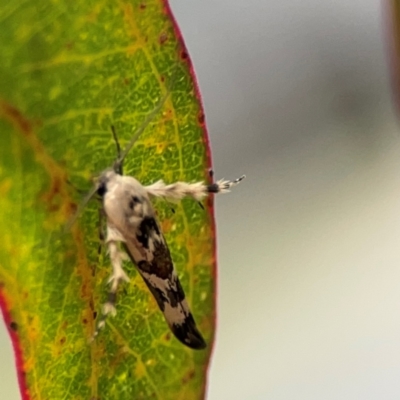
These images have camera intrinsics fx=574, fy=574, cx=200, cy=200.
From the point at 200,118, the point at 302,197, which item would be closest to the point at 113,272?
the point at 200,118

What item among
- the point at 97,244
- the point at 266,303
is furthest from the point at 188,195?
the point at 266,303

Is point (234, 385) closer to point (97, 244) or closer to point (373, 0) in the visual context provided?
point (97, 244)

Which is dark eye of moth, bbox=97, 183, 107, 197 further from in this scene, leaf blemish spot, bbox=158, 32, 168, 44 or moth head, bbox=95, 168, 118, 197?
leaf blemish spot, bbox=158, 32, 168, 44

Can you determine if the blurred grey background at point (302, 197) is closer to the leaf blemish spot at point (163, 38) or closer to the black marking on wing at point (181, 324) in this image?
the black marking on wing at point (181, 324)

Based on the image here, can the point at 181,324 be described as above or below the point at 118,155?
below

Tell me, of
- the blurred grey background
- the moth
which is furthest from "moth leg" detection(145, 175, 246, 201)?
the blurred grey background

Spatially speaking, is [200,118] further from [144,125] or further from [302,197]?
[302,197]

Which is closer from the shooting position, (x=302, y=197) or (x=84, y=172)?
(x=84, y=172)
